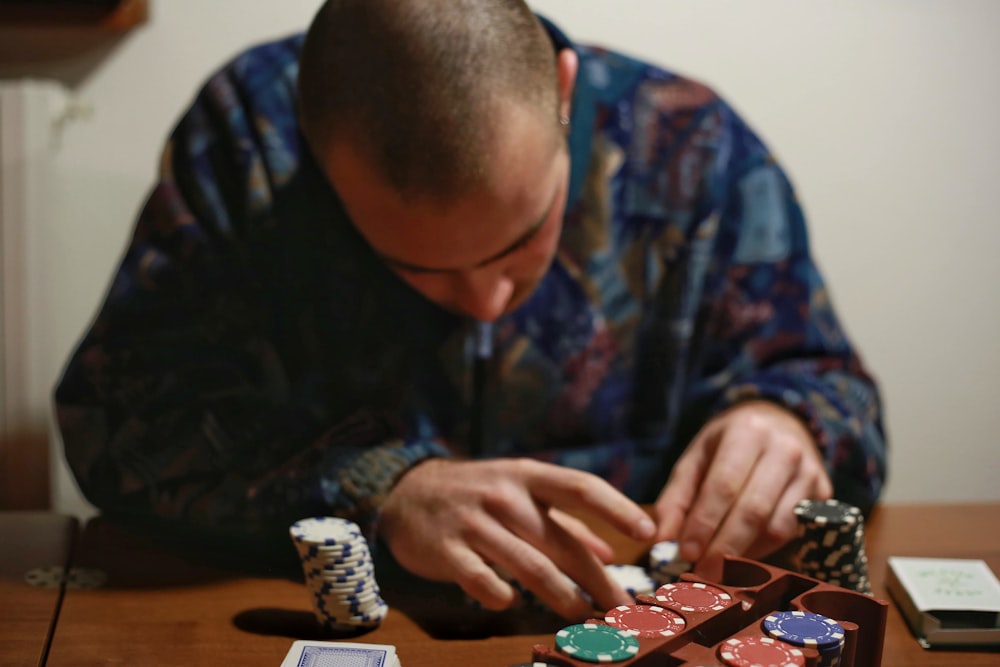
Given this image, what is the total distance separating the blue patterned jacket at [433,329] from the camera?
4.08 feet

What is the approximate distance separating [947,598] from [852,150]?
628 millimetres

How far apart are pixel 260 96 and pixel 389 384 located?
40cm

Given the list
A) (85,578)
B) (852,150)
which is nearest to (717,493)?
(852,150)

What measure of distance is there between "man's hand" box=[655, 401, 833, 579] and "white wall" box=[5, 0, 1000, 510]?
0.99ft

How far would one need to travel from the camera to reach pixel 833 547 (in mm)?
985

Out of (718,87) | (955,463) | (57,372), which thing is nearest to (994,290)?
(955,463)

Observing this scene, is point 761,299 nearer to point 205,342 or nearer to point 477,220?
point 477,220

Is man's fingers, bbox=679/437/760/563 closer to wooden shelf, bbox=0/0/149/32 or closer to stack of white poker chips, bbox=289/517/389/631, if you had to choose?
stack of white poker chips, bbox=289/517/389/631

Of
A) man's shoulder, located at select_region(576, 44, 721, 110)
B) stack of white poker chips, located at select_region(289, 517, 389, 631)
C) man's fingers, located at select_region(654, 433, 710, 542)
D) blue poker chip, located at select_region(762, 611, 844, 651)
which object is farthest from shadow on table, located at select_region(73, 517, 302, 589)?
man's shoulder, located at select_region(576, 44, 721, 110)

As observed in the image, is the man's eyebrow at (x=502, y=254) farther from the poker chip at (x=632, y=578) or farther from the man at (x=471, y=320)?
the poker chip at (x=632, y=578)

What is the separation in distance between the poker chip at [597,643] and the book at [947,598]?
0.36m

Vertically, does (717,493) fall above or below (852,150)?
below

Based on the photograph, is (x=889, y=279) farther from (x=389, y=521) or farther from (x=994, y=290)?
(x=389, y=521)

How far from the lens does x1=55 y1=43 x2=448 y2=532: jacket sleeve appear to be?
1217mm
